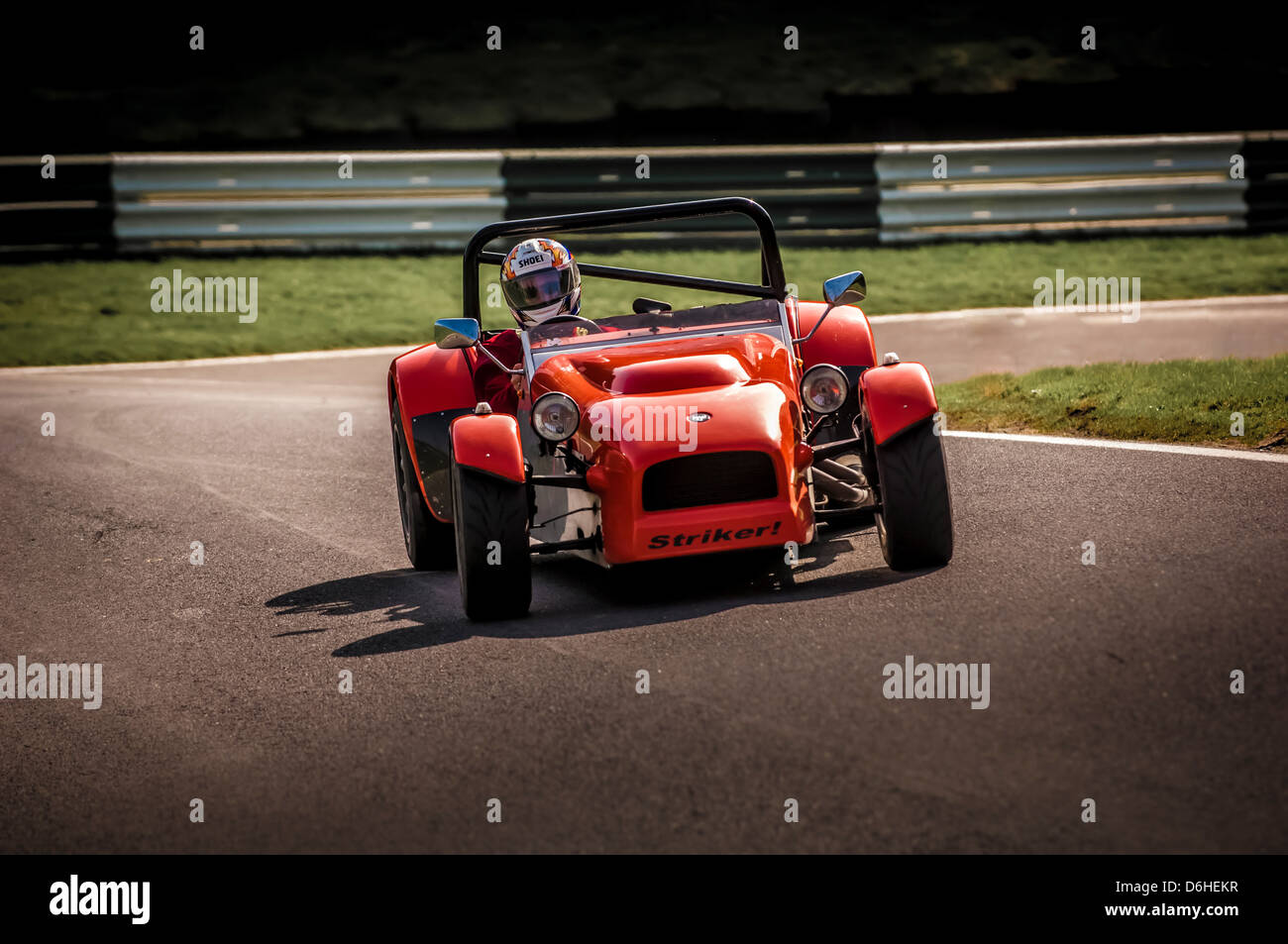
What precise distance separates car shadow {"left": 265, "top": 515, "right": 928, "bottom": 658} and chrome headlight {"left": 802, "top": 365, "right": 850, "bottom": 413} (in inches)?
25.9

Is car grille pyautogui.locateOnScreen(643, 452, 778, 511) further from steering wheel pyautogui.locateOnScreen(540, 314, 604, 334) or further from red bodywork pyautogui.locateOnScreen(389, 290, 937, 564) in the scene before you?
steering wheel pyautogui.locateOnScreen(540, 314, 604, 334)

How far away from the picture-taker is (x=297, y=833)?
4230mm

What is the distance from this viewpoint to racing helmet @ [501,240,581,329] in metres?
7.66

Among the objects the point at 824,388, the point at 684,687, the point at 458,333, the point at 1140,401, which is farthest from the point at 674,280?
the point at 684,687

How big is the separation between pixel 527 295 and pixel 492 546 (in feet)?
6.27

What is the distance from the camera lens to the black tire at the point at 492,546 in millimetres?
6145

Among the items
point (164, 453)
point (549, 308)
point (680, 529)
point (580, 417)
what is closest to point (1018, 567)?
point (680, 529)

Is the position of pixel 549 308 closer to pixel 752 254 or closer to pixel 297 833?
pixel 297 833

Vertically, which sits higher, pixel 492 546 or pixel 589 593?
pixel 492 546

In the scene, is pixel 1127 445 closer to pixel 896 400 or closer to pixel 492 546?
pixel 896 400

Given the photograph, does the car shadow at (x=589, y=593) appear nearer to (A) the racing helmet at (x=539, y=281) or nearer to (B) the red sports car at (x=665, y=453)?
(B) the red sports car at (x=665, y=453)

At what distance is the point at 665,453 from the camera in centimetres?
614

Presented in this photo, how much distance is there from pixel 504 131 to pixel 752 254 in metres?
3.81

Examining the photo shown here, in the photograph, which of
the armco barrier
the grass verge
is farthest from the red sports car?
the armco barrier
